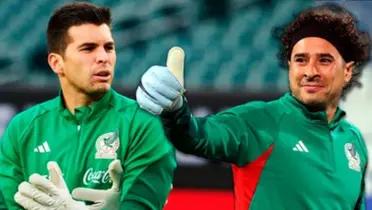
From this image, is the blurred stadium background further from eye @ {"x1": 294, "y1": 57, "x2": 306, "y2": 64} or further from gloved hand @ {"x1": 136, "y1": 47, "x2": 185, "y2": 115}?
gloved hand @ {"x1": 136, "y1": 47, "x2": 185, "y2": 115}

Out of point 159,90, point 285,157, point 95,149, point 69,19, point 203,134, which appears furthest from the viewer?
point 69,19

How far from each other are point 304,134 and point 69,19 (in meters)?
0.91

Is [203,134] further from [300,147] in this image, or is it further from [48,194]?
[48,194]

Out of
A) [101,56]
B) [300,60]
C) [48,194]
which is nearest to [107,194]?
[48,194]

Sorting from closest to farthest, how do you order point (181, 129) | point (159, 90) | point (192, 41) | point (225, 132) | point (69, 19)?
point (159, 90), point (181, 129), point (225, 132), point (69, 19), point (192, 41)

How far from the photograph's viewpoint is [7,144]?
346 cm

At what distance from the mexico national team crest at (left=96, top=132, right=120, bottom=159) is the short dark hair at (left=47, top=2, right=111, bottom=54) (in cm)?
38

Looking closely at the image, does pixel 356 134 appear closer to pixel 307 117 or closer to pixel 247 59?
Result: pixel 307 117

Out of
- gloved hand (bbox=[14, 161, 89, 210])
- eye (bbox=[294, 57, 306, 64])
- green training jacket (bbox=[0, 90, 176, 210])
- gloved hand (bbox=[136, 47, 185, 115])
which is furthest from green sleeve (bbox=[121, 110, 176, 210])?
gloved hand (bbox=[136, 47, 185, 115])

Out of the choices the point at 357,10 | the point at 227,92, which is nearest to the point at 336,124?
the point at 227,92

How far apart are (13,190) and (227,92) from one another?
310cm

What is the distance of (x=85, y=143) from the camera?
3400 mm

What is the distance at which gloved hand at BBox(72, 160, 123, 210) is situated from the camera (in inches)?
130

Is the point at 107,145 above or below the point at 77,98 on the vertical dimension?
below
